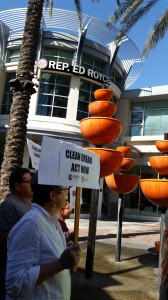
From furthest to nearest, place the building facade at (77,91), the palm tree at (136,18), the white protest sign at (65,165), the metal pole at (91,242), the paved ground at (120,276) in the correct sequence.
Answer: the building facade at (77,91) < the palm tree at (136,18) < the metal pole at (91,242) < the paved ground at (120,276) < the white protest sign at (65,165)

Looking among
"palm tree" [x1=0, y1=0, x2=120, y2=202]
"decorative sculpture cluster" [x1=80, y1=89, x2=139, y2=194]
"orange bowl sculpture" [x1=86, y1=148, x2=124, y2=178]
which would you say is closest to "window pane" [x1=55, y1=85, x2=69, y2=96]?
"palm tree" [x1=0, y1=0, x2=120, y2=202]

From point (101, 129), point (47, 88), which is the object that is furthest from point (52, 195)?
point (47, 88)

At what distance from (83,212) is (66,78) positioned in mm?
7600

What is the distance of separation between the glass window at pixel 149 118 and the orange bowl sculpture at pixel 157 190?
13539 mm

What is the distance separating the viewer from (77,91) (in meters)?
16.9

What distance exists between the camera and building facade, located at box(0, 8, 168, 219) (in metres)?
16.3

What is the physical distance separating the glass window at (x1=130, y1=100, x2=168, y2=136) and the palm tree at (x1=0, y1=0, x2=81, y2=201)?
13.2 meters

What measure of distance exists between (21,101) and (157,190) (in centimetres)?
356

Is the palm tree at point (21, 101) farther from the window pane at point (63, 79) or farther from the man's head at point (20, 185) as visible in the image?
the window pane at point (63, 79)

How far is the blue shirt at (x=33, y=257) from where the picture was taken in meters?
1.73

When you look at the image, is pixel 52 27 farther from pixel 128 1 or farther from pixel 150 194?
pixel 150 194

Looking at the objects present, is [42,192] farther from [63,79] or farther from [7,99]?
[7,99]

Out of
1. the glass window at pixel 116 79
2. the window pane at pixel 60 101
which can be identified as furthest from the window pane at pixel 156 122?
the window pane at pixel 60 101

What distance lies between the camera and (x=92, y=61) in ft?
60.0
